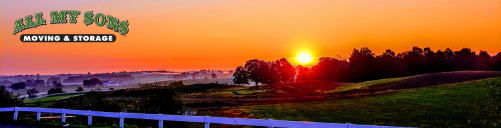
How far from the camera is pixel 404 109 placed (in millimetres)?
33969

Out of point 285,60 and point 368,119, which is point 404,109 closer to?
point 368,119

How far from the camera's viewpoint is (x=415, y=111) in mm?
32438

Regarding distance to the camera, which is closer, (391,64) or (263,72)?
(391,64)

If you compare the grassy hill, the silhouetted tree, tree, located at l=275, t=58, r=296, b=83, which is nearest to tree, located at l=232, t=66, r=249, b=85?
tree, located at l=275, t=58, r=296, b=83

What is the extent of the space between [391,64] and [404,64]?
3.69 m

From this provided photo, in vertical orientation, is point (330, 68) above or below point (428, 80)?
above

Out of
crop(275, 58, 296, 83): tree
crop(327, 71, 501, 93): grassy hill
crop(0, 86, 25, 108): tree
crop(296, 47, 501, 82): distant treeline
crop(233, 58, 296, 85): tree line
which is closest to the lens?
crop(0, 86, 25, 108): tree

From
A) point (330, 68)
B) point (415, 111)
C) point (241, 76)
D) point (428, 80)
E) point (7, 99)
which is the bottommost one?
point (415, 111)

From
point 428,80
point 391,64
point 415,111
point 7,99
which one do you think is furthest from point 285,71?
point 7,99

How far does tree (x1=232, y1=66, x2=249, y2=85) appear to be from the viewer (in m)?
106

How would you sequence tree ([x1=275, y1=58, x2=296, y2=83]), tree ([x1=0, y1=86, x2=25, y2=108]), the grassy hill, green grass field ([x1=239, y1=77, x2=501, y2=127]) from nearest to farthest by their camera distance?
tree ([x1=0, y1=86, x2=25, y2=108]), green grass field ([x1=239, y1=77, x2=501, y2=127]), the grassy hill, tree ([x1=275, y1=58, x2=296, y2=83])

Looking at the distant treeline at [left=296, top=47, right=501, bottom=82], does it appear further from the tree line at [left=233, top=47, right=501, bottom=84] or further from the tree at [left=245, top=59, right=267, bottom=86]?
the tree at [left=245, top=59, right=267, bottom=86]

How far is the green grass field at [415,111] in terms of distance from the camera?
2752 cm

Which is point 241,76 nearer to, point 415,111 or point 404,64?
point 404,64
